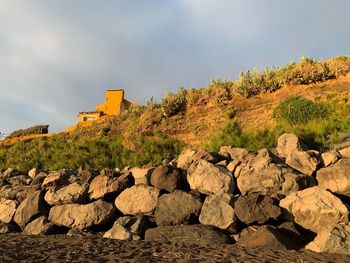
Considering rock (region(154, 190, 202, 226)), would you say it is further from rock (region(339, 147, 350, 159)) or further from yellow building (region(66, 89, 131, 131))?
yellow building (region(66, 89, 131, 131))

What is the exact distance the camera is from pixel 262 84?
1562 centimetres

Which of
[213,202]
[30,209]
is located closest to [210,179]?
[213,202]

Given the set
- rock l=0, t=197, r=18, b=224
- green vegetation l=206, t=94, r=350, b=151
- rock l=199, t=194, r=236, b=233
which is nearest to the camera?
rock l=199, t=194, r=236, b=233

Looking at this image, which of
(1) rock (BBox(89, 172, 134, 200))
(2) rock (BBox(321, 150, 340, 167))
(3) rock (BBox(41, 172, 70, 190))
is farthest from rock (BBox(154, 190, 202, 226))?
(3) rock (BBox(41, 172, 70, 190))

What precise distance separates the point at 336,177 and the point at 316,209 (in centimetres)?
95

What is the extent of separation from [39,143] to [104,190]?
1079 cm

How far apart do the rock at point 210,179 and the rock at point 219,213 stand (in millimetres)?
494

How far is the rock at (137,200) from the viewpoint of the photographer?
823 cm

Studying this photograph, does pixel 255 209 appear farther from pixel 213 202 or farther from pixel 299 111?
pixel 299 111

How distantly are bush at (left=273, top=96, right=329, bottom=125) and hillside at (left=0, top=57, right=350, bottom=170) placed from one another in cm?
3

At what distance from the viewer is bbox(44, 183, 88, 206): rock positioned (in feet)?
29.7

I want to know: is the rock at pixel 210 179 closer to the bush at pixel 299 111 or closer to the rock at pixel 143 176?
the rock at pixel 143 176

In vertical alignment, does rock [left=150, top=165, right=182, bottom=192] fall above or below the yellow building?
below

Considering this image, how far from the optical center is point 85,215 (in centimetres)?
841
